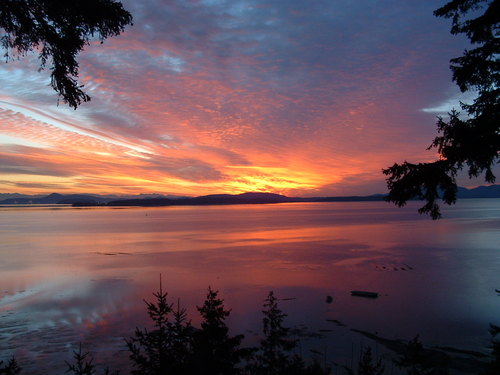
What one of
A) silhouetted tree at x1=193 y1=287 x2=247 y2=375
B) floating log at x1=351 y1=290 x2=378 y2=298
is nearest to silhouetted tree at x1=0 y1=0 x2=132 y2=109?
silhouetted tree at x1=193 y1=287 x2=247 y2=375

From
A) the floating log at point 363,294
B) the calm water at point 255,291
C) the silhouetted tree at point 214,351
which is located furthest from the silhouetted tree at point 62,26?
the floating log at point 363,294

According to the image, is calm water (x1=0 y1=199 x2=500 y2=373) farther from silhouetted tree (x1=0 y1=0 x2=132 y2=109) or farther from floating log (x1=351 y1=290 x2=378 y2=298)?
silhouetted tree (x1=0 y1=0 x2=132 y2=109)

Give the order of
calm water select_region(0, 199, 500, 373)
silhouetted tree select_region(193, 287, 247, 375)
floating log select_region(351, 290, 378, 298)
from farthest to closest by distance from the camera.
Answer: floating log select_region(351, 290, 378, 298)
calm water select_region(0, 199, 500, 373)
silhouetted tree select_region(193, 287, 247, 375)

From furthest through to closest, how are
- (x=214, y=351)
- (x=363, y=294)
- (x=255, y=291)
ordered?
(x=255, y=291) < (x=363, y=294) < (x=214, y=351)

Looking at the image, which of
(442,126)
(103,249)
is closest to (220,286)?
(442,126)

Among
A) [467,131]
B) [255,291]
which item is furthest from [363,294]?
[467,131]

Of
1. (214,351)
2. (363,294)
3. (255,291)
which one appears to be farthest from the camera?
(255,291)

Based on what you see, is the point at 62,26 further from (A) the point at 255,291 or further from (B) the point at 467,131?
(A) the point at 255,291

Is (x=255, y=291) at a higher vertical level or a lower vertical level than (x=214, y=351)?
lower

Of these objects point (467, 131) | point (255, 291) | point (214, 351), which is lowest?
point (255, 291)

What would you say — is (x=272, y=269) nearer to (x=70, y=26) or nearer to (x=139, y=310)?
(x=139, y=310)

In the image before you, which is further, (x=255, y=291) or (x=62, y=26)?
(x=255, y=291)

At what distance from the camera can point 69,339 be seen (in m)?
11.5

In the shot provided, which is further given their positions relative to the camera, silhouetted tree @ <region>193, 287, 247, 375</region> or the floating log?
the floating log
